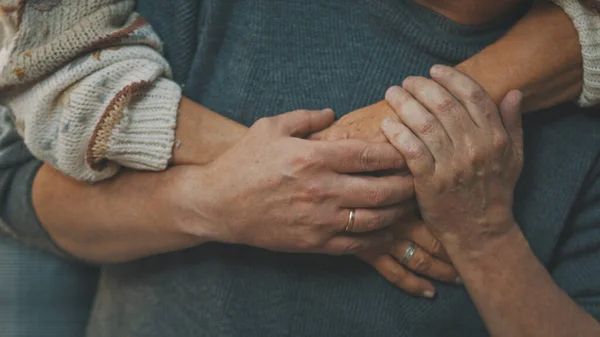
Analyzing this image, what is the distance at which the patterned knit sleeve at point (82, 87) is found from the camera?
80 cm

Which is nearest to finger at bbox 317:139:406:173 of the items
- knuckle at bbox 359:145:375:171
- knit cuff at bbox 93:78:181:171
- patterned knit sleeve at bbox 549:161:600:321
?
knuckle at bbox 359:145:375:171

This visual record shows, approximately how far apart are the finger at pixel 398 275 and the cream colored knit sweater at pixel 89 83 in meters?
0.32

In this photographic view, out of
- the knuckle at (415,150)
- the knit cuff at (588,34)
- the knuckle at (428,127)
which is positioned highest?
the knit cuff at (588,34)

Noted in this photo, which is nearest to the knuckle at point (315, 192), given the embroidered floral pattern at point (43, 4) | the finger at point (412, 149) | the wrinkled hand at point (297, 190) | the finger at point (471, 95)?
the wrinkled hand at point (297, 190)

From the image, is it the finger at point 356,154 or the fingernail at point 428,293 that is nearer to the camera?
the finger at point 356,154

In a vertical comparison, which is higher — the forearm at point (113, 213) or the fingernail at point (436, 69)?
the fingernail at point (436, 69)

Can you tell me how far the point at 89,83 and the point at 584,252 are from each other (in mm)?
736

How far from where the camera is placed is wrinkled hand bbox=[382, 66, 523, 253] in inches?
31.9

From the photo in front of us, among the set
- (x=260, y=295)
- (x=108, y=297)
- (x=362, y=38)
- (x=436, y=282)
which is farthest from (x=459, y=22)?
(x=108, y=297)

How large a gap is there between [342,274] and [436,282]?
0.14 meters

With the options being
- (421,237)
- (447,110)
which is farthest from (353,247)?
(447,110)

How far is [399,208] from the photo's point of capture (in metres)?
0.86

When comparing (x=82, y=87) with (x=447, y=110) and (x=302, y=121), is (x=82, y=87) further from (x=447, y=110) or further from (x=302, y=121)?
(x=447, y=110)

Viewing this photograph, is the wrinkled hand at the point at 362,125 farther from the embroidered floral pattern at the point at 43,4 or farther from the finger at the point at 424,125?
the embroidered floral pattern at the point at 43,4
